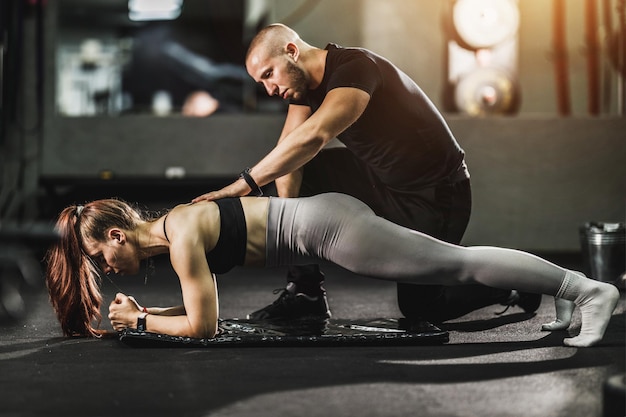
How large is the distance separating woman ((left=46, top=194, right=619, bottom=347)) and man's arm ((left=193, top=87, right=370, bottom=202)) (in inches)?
4.0

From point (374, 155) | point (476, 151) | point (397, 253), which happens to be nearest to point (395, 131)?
point (374, 155)

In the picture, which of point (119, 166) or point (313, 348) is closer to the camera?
point (313, 348)

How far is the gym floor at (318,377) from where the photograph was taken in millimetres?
→ 1979

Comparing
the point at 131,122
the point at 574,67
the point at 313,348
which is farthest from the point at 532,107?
the point at 313,348

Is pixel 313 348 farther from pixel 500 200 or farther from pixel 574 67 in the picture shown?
pixel 574 67

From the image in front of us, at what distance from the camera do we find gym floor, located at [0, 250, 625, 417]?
6.49ft

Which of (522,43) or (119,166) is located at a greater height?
(522,43)

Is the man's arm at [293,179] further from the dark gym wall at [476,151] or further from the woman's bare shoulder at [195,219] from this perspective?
the dark gym wall at [476,151]

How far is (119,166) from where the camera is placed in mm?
5648

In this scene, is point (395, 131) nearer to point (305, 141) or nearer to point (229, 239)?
point (305, 141)

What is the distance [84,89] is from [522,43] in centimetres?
324

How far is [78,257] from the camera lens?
2.71 meters

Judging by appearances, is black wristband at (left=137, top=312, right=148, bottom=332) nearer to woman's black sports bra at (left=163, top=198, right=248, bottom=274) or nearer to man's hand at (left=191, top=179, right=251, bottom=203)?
woman's black sports bra at (left=163, top=198, right=248, bottom=274)

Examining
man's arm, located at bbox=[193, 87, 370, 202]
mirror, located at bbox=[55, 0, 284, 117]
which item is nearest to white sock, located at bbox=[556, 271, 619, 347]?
man's arm, located at bbox=[193, 87, 370, 202]
